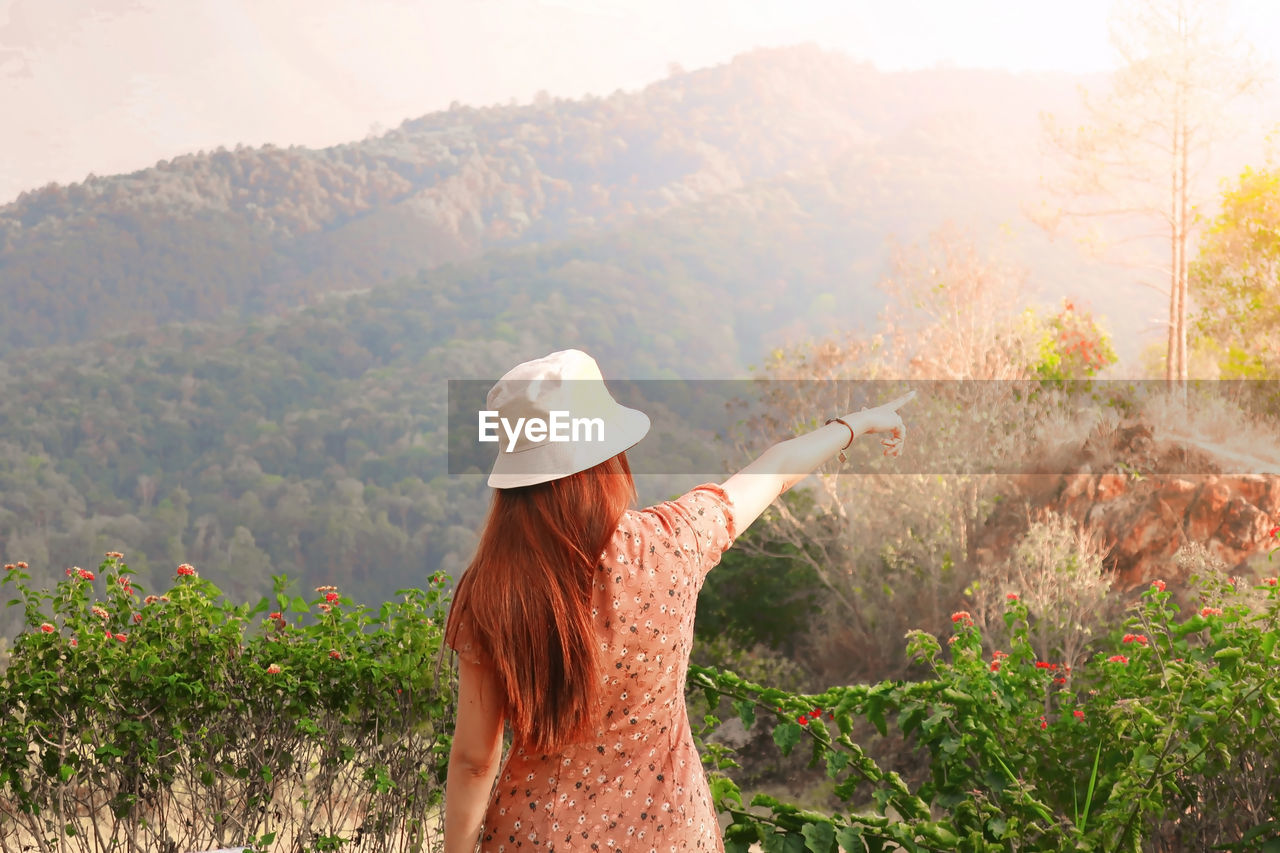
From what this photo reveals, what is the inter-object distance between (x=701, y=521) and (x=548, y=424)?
0.26 m

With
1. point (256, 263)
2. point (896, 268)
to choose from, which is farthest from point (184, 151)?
point (896, 268)

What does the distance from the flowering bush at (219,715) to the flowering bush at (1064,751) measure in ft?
2.30

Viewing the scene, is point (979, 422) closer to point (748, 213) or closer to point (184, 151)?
point (184, 151)

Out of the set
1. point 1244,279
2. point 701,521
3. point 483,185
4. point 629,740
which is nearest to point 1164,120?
point 1244,279

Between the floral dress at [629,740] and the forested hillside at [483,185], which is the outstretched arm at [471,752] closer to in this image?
the floral dress at [629,740]

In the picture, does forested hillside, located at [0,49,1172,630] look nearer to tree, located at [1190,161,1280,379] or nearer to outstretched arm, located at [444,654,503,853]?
tree, located at [1190,161,1280,379]

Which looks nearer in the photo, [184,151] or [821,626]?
[821,626]

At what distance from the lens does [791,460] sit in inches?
47.1

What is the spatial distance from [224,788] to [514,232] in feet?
52.8

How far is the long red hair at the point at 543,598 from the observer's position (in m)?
0.87

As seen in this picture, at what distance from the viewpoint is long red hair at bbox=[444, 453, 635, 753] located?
2.87 feet

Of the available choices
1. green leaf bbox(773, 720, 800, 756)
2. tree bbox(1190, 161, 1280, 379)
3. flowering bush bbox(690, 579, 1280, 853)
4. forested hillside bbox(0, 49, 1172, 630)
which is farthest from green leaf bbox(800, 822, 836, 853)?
tree bbox(1190, 161, 1280, 379)

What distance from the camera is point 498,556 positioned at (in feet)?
2.93

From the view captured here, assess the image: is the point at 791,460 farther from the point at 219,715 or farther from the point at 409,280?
the point at 409,280
